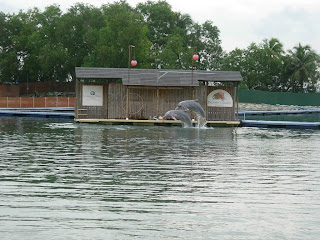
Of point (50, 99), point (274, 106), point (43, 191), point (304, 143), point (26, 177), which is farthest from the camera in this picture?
point (274, 106)

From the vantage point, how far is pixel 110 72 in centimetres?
3497

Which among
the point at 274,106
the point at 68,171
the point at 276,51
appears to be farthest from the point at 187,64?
the point at 68,171

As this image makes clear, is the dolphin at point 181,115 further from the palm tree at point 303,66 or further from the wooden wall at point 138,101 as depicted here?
the palm tree at point 303,66

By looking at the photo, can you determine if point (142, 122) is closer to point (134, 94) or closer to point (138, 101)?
point (138, 101)

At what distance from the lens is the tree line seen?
67188 millimetres

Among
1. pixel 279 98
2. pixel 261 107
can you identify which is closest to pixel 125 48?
pixel 261 107

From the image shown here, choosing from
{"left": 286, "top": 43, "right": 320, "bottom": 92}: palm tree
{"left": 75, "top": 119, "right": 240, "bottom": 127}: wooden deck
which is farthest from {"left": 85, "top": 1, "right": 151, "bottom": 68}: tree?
{"left": 75, "top": 119, "right": 240, "bottom": 127}: wooden deck

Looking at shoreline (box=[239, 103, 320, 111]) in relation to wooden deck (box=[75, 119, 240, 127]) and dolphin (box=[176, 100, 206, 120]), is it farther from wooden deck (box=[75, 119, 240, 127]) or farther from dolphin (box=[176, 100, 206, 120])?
dolphin (box=[176, 100, 206, 120])

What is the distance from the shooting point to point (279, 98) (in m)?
76.4

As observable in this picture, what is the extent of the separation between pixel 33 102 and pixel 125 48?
40.3 ft

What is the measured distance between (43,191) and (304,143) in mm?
13743

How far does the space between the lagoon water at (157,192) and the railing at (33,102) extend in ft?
132

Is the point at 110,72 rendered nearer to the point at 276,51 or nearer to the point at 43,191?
the point at 43,191

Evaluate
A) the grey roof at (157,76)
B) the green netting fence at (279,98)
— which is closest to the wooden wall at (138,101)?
the grey roof at (157,76)
